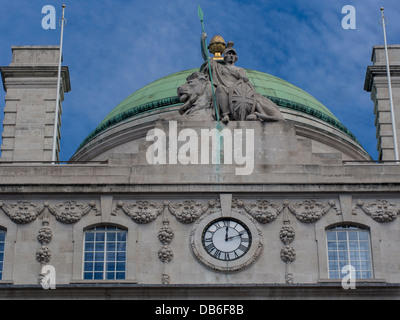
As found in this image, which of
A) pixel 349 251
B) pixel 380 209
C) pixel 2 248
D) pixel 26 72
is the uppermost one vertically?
pixel 26 72

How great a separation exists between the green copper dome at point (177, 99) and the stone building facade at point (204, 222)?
15729mm

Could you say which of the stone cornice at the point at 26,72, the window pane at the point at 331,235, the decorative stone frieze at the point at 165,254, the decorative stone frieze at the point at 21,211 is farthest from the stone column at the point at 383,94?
the decorative stone frieze at the point at 21,211

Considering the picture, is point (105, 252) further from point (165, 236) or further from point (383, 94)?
point (383, 94)

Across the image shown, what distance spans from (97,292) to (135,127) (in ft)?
66.9

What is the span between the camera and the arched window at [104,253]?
43.3 metres

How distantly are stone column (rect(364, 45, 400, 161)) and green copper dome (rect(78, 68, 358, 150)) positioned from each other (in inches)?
281

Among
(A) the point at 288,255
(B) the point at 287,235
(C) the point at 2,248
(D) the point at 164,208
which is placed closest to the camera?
(A) the point at 288,255

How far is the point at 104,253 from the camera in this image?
4366 cm

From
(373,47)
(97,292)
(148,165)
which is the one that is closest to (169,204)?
(148,165)

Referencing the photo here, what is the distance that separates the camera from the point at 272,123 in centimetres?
4619

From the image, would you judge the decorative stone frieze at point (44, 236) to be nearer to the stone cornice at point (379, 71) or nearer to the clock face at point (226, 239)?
the clock face at point (226, 239)

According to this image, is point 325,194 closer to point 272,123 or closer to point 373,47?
point 272,123

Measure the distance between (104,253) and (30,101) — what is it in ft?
43.1

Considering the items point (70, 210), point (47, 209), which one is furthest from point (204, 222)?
point (47, 209)
